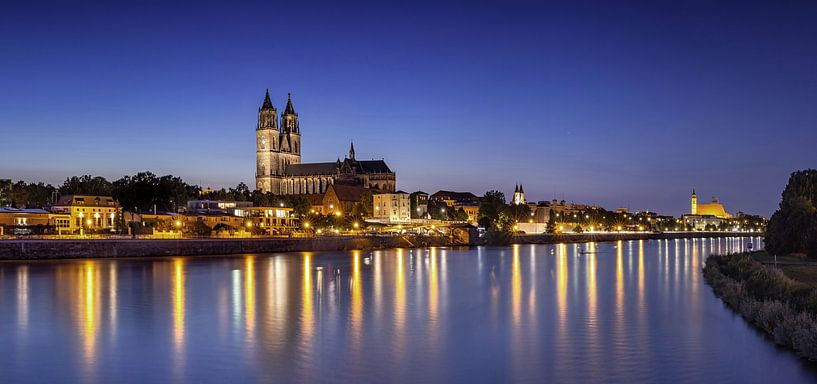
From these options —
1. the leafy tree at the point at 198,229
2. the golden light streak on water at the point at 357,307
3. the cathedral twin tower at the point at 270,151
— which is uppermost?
the cathedral twin tower at the point at 270,151

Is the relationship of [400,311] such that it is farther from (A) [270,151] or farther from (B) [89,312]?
(A) [270,151]

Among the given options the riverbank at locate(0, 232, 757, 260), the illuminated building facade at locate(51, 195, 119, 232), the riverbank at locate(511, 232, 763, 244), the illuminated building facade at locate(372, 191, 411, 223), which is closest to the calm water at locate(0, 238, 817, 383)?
the riverbank at locate(0, 232, 757, 260)

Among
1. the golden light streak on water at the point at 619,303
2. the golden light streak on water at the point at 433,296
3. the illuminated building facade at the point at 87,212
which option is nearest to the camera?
the golden light streak on water at the point at 619,303

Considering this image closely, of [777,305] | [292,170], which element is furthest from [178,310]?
[292,170]

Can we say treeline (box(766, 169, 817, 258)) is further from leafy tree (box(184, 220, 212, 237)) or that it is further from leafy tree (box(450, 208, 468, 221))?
leafy tree (box(450, 208, 468, 221))

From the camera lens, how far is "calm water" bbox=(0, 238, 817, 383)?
19797 millimetres

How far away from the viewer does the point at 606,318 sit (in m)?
29.9

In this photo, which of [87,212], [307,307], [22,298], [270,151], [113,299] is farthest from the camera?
[270,151]

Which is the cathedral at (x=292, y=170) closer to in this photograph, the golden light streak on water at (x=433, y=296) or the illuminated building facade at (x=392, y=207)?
the illuminated building facade at (x=392, y=207)

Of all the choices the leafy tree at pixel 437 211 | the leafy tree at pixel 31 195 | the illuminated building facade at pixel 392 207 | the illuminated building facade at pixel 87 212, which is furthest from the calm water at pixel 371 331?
the leafy tree at pixel 437 211

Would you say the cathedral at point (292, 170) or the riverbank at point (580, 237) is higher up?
the cathedral at point (292, 170)

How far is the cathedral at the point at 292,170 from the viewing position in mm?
182875

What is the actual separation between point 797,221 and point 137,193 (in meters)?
89.4

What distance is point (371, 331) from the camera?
2683 cm
